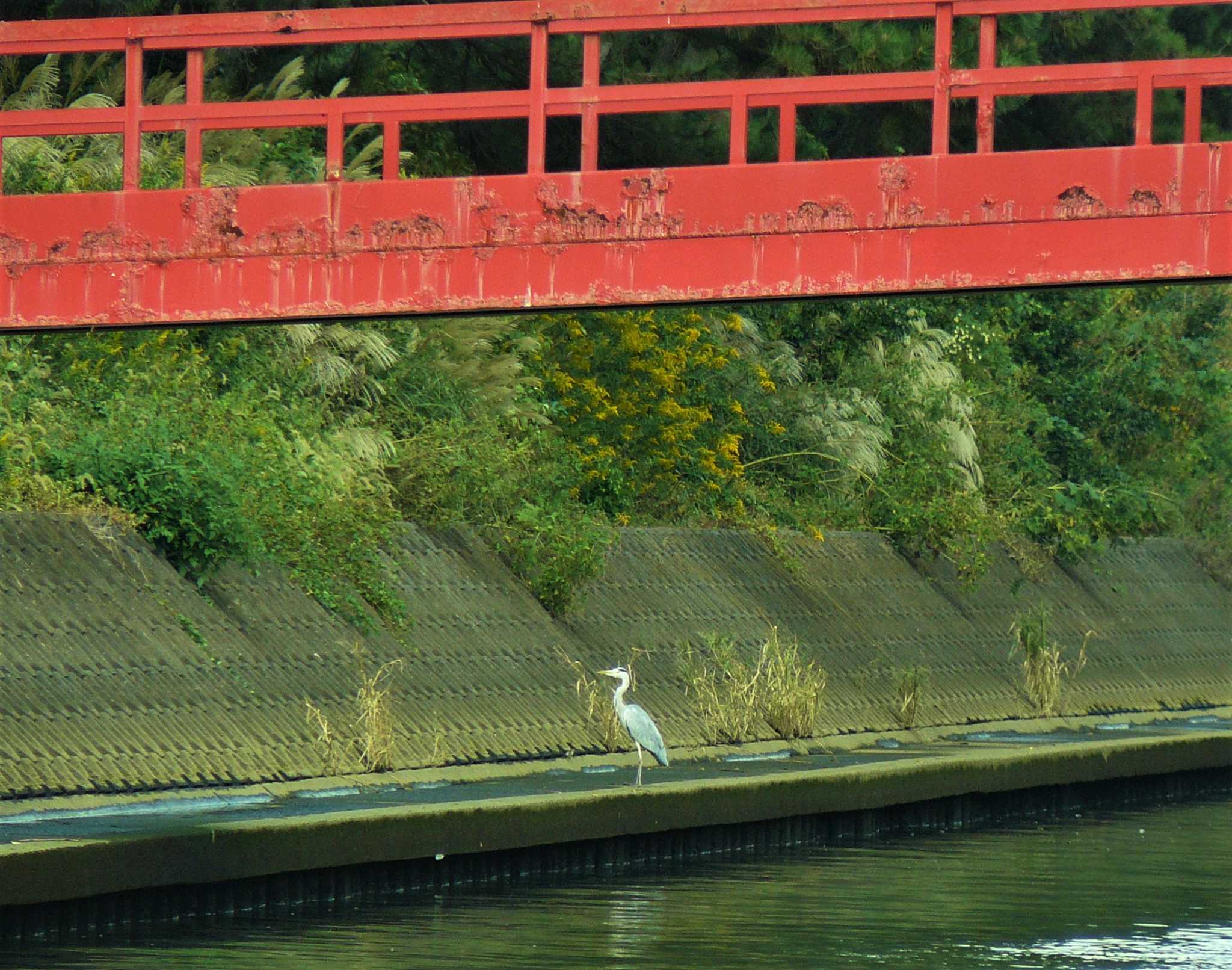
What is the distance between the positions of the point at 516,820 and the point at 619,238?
3816 mm

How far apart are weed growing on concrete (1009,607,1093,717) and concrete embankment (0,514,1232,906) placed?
0.88ft

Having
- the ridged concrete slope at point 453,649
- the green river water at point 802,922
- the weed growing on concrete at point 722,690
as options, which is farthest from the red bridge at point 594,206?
the weed growing on concrete at point 722,690

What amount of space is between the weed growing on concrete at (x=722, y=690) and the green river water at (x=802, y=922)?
12.4 ft

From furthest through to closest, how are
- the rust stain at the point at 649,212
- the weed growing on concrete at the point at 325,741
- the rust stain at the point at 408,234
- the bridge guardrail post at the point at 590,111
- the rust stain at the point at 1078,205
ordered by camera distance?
the weed growing on concrete at the point at 325,741
the rust stain at the point at 408,234
the bridge guardrail post at the point at 590,111
the rust stain at the point at 649,212
the rust stain at the point at 1078,205

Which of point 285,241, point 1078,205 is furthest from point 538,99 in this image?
point 1078,205

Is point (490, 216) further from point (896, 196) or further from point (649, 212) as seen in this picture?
point (896, 196)

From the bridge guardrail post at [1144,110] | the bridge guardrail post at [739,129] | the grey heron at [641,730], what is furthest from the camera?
the grey heron at [641,730]

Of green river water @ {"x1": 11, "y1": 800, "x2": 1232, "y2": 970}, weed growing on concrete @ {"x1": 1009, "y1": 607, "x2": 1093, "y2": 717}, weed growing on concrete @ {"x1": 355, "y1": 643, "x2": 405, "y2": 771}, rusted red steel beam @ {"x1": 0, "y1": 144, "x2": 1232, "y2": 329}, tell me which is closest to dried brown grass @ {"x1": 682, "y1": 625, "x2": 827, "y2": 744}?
green river water @ {"x1": 11, "y1": 800, "x2": 1232, "y2": 970}

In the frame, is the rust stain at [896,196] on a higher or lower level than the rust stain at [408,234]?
higher

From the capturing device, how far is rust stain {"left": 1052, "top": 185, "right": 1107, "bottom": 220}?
553 inches

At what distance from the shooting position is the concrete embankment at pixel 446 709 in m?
15.1

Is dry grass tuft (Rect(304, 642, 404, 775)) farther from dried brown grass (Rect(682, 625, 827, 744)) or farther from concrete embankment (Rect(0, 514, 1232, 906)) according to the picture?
dried brown grass (Rect(682, 625, 827, 744))

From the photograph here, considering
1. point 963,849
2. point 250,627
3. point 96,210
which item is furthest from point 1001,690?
point 96,210

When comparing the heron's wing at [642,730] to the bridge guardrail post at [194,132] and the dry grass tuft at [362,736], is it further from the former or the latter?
the bridge guardrail post at [194,132]
